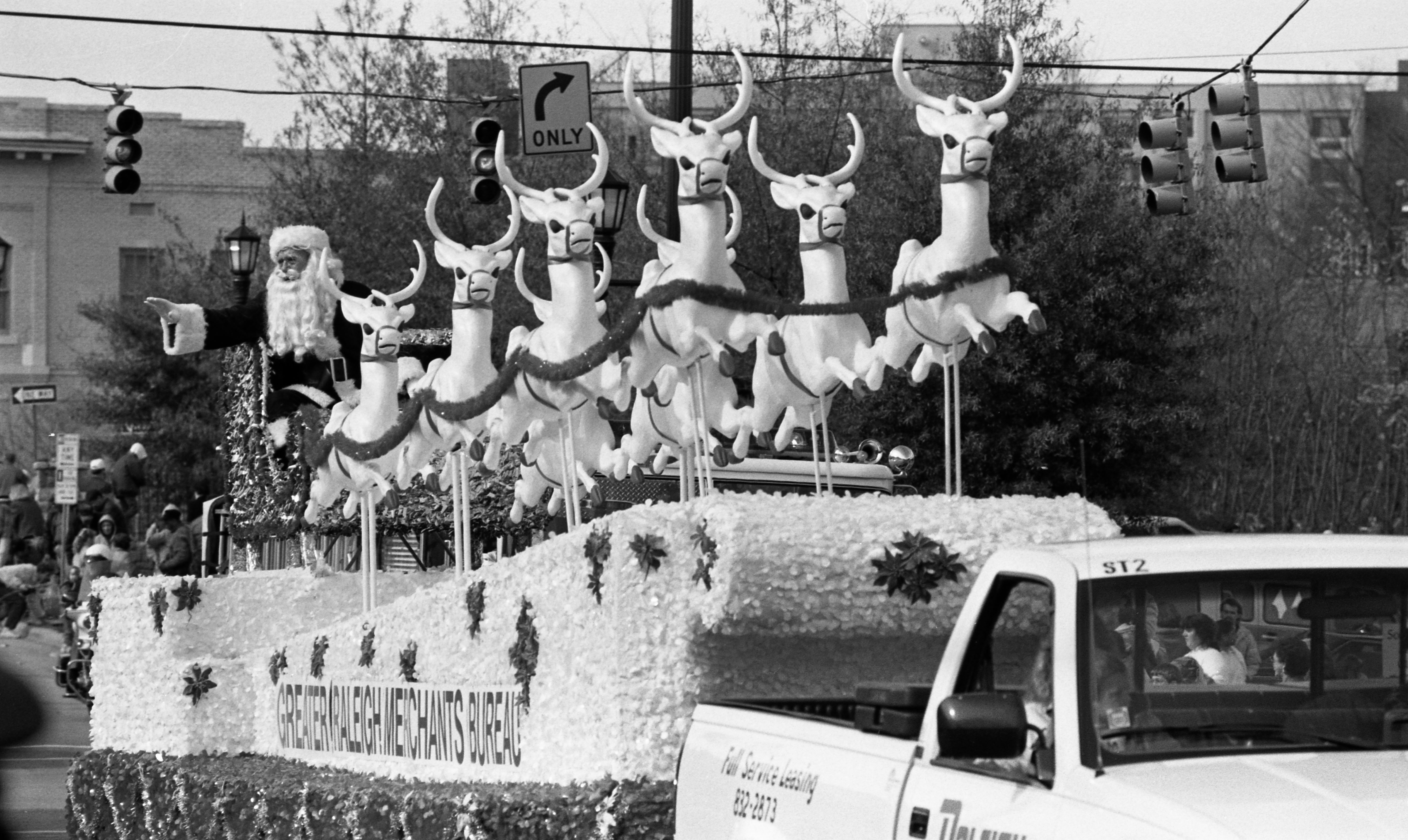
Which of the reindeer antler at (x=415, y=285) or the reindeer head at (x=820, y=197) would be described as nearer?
the reindeer head at (x=820, y=197)

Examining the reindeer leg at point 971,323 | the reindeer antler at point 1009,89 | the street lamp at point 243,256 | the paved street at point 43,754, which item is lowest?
the paved street at point 43,754

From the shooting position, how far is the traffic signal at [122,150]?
2011cm

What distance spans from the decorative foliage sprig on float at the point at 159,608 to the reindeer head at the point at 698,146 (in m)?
4.71

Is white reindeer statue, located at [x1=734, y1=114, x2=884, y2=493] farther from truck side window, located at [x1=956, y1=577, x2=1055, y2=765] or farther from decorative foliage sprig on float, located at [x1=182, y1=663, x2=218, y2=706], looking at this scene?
truck side window, located at [x1=956, y1=577, x2=1055, y2=765]

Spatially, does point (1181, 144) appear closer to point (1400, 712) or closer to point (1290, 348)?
point (1400, 712)

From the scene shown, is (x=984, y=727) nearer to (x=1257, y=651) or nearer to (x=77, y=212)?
(x=1257, y=651)

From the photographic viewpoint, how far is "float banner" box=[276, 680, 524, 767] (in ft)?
31.2

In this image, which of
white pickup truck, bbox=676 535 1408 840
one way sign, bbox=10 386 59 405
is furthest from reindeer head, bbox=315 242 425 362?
one way sign, bbox=10 386 59 405

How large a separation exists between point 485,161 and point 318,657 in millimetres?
9470

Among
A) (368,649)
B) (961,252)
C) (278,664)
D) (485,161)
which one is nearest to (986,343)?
(961,252)

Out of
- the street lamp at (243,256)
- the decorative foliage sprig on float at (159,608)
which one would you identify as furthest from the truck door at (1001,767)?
the street lamp at (243,256)

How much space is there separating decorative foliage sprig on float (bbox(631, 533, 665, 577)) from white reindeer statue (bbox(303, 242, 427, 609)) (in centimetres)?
446

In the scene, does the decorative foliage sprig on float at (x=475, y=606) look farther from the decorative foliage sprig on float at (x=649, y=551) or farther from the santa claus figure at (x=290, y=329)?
the santa claus figure at (x=290, y=329)

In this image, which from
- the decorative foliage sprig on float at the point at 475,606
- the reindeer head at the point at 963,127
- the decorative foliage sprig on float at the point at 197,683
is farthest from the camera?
the decorative foliage sprig on float at the point at 197,683
